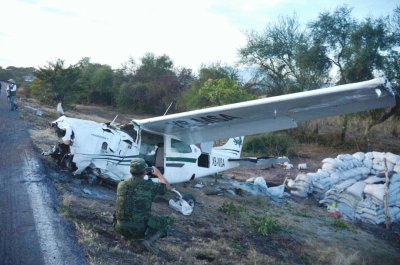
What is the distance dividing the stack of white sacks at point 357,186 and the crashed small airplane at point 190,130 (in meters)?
3.21

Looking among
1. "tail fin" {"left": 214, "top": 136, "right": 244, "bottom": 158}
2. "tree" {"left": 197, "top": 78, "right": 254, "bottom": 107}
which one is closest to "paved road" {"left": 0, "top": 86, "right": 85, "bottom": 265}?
"tail fin" {"left": 214, "top": 136, "right": 244, "bottom": 158}

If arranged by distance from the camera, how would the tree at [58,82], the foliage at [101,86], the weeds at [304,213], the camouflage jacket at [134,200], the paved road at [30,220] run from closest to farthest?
1. the paved road at [30,220]
2. the camouflage jacket at [134,200]
3. the weeds at [304,213]
4. the tree at [58,82]
5. the foliage at [101,86]

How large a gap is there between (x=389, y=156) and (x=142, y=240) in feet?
41.5

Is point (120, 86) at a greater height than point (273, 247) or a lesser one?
greater

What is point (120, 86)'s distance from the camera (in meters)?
40.5

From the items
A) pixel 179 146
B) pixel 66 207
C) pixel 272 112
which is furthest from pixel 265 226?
pixel 66 207

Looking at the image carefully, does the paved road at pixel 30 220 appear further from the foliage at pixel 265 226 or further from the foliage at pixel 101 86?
the foliage at pixel 101 86

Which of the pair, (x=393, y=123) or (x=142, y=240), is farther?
(x=393, y=123)

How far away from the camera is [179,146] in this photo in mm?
10445

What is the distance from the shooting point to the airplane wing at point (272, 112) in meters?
6.09

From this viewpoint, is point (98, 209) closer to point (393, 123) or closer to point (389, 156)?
point (389, 156)

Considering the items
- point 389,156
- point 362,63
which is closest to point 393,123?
point 362,63

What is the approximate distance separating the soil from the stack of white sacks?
0.51 m

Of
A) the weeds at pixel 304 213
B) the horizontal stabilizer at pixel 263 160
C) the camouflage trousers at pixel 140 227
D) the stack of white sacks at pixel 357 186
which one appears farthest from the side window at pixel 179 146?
the stack of white sacks at pixel 357 186
